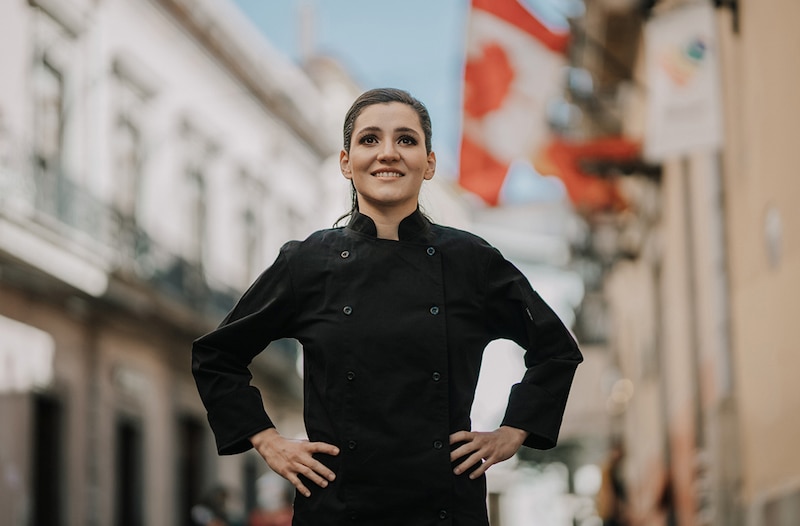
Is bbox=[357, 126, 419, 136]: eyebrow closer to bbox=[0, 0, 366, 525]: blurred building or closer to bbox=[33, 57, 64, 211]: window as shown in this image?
bbox=[0, 0, 366, 525]: blurred building

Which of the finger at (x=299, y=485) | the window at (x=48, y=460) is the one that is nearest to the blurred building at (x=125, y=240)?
the window at (x=48, y=460)

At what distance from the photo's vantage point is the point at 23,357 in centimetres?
2200

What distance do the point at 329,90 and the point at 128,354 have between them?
61.2 ft

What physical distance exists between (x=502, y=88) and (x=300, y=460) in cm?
1322

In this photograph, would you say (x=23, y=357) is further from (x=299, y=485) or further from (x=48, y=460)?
(x=299, y=485)

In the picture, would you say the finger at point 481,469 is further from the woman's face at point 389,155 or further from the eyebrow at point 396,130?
the eyebrow at point 396,130

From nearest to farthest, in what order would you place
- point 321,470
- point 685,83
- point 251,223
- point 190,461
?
point 321,470
point 685,83
point 190,461
point 251,223

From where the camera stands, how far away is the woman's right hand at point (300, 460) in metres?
3.64

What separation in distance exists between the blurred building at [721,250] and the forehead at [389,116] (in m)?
6.01

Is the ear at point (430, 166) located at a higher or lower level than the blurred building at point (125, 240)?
lower

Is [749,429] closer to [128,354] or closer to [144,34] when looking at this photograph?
[128,354]

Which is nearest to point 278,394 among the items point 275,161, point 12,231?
point 275,161

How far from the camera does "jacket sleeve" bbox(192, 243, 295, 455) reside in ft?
12.5

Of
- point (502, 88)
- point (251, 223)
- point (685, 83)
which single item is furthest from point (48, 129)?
point (685, 83)
